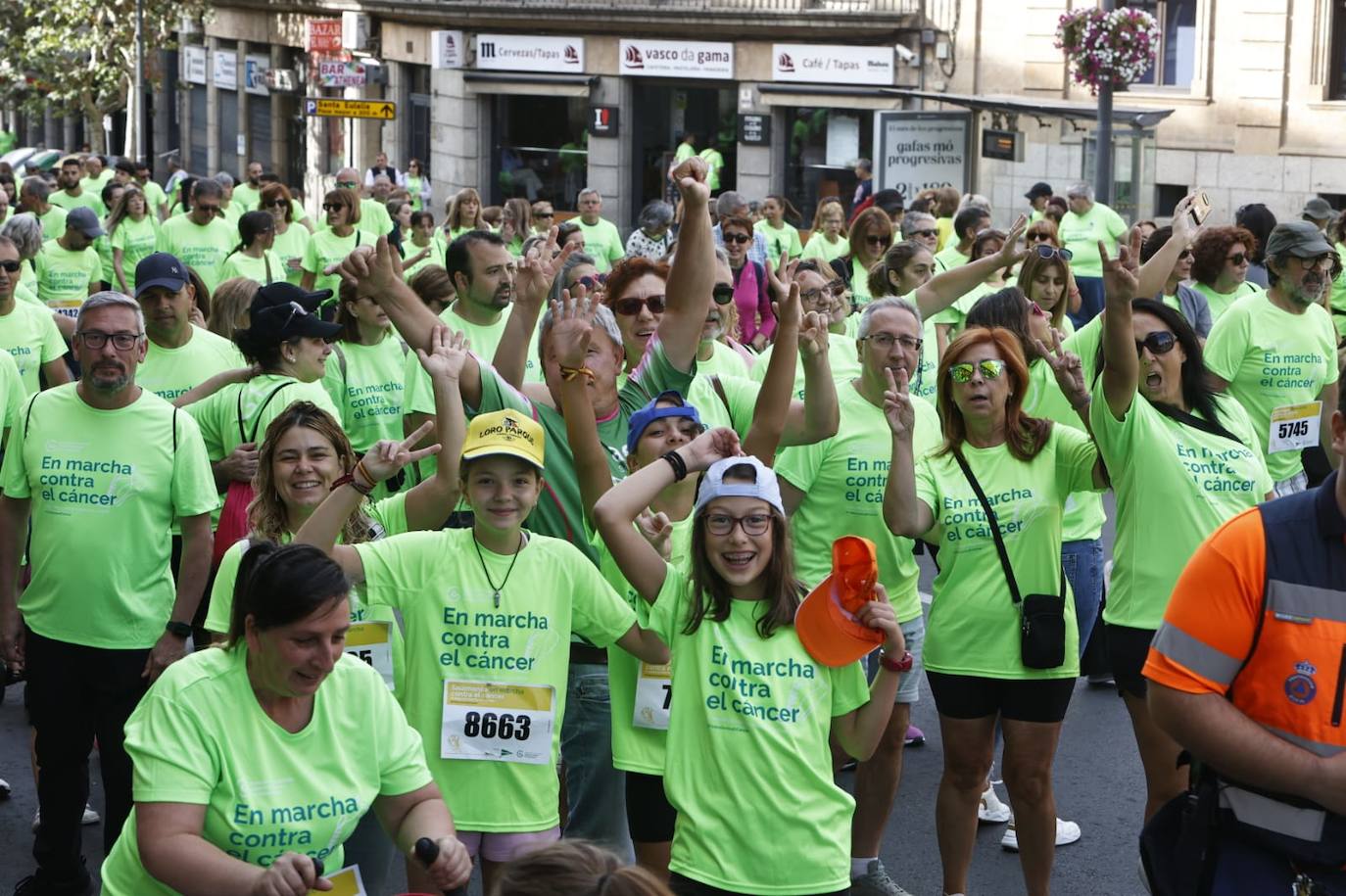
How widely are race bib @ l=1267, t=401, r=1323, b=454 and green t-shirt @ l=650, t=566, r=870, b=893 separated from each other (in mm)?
4392

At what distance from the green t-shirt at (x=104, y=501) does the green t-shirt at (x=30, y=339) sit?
9.22 ft

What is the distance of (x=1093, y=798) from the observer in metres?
7.64

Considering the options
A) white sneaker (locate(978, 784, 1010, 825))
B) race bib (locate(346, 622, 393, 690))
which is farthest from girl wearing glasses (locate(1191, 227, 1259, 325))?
race bib (locate(346, 622, 393, 690))

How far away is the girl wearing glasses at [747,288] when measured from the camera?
1225cm

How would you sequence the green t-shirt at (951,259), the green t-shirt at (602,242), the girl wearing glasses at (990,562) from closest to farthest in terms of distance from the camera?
1. the girl wearing glasses at (990,562)
2. the green t-shirt at (951,259)
3. the green t-shirt at (602,242)

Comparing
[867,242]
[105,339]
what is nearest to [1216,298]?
[867,242]

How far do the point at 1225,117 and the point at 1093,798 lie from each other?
882 inches

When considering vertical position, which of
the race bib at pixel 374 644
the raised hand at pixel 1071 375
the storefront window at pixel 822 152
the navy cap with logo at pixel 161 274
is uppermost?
the storefront window at pixel 822 152

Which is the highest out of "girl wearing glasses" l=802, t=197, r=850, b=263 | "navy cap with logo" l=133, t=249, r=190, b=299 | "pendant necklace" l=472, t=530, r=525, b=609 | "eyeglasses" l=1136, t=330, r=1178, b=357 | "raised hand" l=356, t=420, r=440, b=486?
"girl wearing glasses" l=802, t=197, r=850, b=263

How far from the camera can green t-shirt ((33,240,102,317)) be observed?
13.8 meters

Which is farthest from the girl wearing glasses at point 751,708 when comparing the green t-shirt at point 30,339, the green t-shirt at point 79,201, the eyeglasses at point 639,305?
the green t-shirt at point 79,201

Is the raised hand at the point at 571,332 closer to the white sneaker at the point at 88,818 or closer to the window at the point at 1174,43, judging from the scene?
the white sneaker at the point at 88,818

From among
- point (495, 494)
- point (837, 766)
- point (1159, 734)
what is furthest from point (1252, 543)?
point (837, 766)

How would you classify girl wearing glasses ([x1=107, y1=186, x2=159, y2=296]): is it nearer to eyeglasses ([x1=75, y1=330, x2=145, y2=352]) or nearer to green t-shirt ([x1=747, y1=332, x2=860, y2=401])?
green t-shirt ([x1=747, y1=332, x2=860, y2=401])
